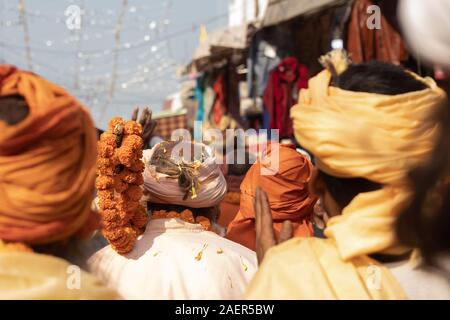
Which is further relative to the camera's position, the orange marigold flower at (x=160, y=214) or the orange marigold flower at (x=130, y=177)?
the orange marigold flower at (x=160, y=214)

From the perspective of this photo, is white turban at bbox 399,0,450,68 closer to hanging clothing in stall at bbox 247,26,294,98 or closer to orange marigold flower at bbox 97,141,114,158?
orange marigold flower at bbox 97,141,114,158

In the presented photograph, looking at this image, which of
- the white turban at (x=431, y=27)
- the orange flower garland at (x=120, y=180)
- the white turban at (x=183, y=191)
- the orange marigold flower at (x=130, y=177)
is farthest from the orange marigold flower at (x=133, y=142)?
the white turban at (x=431, y=27)

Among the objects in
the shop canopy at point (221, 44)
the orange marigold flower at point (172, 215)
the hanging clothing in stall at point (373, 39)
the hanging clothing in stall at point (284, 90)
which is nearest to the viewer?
the orange marigold flower at point (172, 215)

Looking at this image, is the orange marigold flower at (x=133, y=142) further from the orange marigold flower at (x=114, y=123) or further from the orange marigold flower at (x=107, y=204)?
the orange marigold flower at (x=107, y=204)

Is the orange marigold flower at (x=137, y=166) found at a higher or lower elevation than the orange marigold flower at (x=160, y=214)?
higher

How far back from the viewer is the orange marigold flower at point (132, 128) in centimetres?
313

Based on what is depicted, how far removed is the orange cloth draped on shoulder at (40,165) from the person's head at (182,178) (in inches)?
60.8

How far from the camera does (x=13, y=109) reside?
6.04 ft

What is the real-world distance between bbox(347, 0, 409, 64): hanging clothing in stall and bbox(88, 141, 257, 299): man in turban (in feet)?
10.6

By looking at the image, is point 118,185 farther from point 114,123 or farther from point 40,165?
point 40,165

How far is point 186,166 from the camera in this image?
3514mm

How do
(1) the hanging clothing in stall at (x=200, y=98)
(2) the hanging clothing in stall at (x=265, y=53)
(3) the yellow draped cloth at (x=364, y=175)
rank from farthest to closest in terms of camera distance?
(1) the hanging clothing in stall at (x=200, y=98), (2) the hanging clothing in stall at (x=265, y=53), (3) the yellow draped cloth at (x=364, y=175)

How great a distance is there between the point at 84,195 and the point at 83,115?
0.77ft

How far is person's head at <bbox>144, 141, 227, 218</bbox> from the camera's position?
3.46 meters
